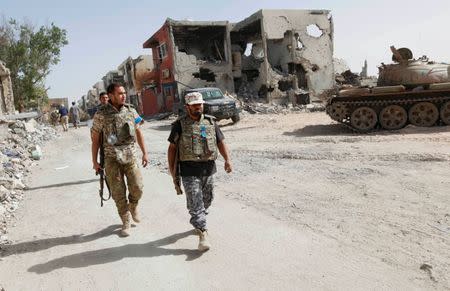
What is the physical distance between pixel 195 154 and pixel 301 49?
86.8ft

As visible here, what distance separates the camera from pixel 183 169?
13.7ft

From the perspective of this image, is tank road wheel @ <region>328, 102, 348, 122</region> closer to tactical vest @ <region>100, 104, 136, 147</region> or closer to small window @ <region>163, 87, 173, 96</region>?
tactical vest @ <region>100, 104, 136, 147</region>

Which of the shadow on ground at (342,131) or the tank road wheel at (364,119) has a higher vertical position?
the tank road wheel at (364,119)

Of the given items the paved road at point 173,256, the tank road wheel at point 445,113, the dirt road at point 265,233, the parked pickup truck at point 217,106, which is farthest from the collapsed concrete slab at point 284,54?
the paved road at point 173,256

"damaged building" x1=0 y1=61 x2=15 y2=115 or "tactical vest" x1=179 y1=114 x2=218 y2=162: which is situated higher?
"damaged building" x1=0 y1=61 x2=15 y2=115

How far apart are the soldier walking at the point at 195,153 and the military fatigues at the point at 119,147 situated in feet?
2.52

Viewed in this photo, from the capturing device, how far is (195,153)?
4.10 metres

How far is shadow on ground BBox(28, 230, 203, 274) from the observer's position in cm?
405

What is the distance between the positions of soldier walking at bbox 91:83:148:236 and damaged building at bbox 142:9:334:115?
23.1 metres

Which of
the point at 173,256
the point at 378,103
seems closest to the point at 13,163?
the point at 173,256

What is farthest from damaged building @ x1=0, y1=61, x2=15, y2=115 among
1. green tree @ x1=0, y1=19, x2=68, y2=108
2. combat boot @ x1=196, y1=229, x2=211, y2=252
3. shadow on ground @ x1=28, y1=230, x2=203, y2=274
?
combat boot @ x1=196, y1=229, x2=211, y2=252

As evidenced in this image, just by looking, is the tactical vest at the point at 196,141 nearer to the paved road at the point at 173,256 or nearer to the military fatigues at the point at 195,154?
the military fatigues at the point at 195,154

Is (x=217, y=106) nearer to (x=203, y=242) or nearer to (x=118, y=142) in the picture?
(x=118, y=142)

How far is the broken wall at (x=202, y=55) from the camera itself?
27.6 m
